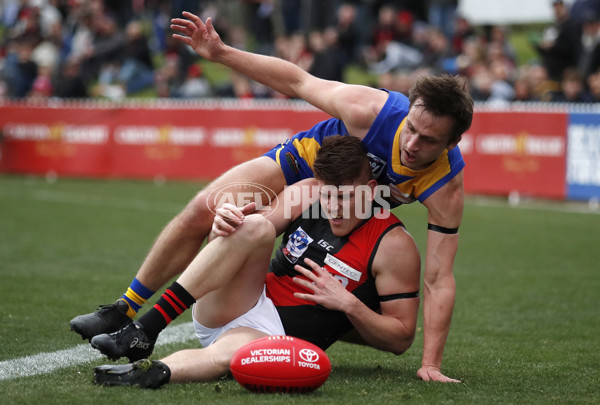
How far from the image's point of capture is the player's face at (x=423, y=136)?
4.70 meters

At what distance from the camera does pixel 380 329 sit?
4695 millimetres

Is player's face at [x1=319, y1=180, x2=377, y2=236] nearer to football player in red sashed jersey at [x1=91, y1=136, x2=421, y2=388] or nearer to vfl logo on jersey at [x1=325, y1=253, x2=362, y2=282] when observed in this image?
football player in red sashed jersey at [x1=91, y1=136, x2=421, y2=388]

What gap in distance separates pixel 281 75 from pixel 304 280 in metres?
1.26

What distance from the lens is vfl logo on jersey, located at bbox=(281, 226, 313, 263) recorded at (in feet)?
16.3

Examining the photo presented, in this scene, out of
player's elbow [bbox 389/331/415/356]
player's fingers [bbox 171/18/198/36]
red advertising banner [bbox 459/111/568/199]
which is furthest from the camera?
red advertising banner [bbox 459/111/568/199]

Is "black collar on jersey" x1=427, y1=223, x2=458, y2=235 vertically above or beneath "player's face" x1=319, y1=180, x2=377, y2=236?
beneath

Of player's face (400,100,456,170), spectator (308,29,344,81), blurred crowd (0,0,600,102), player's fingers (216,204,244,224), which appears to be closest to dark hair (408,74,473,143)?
player's face (400,100,456,170)

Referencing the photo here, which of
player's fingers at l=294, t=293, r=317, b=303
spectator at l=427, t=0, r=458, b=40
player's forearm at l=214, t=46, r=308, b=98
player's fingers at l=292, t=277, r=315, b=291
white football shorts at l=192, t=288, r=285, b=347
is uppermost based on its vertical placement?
spectator at l=427, t=0, r=458, b=40

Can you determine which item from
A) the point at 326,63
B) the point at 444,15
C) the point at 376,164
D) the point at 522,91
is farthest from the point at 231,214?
the point at 444,15

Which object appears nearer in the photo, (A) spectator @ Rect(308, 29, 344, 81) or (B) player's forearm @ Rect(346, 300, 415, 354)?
(B) player's forearm @ Rect(346, 300, 415, 354)

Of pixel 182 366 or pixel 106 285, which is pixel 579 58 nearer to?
pixel 106 285

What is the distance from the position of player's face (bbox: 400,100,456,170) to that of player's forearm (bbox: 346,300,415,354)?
32.2 inches

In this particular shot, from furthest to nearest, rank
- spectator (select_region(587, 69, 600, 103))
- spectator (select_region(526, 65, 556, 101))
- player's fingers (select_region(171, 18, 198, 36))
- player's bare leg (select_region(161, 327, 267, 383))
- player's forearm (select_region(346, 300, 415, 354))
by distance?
spectator (select_region(526, 65, 556, 101)), spectator (select_region(587, 69, 600, 103)), player's fingers (select_region(171, 18, 198, 36)), player's forearm (select_region(346, 300, 415, 354)), player's bare leg (select_region(161, 327, 267, 383))

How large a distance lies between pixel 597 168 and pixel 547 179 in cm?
84
